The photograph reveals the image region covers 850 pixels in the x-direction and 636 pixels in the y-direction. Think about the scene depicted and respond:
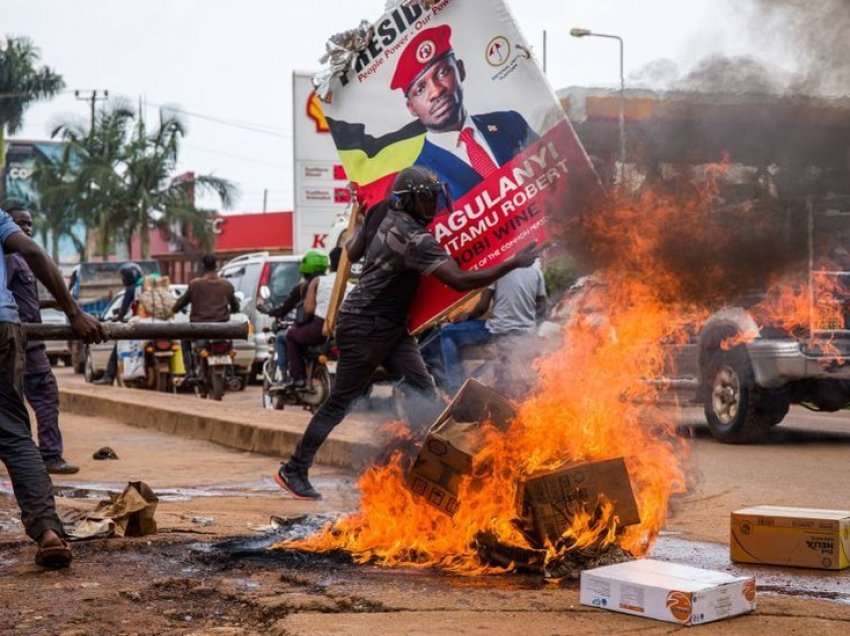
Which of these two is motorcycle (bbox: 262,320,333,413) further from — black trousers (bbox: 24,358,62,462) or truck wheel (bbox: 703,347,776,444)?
black trousers (bbox: 24,358,62,462)

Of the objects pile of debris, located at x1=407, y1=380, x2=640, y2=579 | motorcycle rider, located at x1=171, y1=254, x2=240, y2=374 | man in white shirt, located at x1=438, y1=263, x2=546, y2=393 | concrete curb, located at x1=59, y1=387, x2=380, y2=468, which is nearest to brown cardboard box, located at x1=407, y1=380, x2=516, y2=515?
pile of debris, located at x1=407, y1=380, x2=640, y2=579

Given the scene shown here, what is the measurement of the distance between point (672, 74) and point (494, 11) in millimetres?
996

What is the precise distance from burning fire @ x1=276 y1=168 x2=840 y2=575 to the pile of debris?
0.02 meters

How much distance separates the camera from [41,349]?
9.42 meters

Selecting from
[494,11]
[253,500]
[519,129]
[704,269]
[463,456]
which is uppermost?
[494,11]

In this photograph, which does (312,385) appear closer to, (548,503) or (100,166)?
(548,503)

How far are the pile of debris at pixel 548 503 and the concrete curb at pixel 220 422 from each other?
3039mm

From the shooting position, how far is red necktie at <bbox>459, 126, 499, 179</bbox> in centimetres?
721

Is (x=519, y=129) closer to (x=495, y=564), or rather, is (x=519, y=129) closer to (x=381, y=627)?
(x=495, y=564)

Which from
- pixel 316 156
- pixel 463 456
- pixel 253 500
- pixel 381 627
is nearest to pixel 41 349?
pixel 253 500

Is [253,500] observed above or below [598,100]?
below

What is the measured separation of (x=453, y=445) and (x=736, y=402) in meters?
6.28

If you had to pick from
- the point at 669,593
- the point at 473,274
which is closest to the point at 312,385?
the point at 473,274

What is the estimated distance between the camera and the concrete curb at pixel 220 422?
35.5ft
